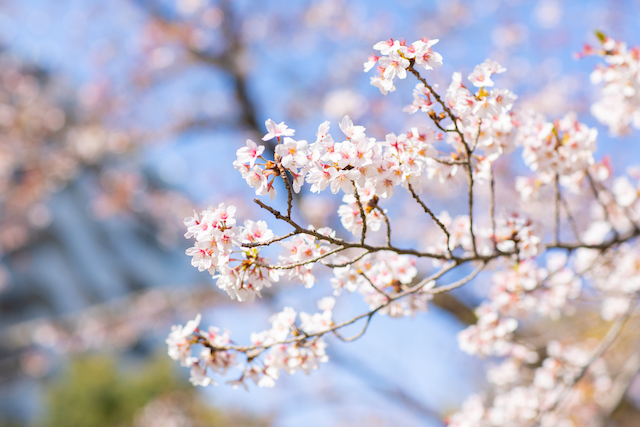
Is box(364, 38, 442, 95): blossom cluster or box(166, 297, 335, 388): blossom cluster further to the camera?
box(166, 297, 335, 388): blossom cluster

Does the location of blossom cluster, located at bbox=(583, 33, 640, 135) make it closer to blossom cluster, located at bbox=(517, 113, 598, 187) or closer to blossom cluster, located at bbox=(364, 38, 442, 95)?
blossom cluster, located at bbox=(517, 113, 598, 187)

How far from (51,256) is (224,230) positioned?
26159 mm

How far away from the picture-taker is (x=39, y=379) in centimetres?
1822

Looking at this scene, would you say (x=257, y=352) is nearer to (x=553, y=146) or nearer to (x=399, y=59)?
(x=399, y=59)

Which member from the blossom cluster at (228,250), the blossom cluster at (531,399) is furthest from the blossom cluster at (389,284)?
the blossom cluster at (531,399)

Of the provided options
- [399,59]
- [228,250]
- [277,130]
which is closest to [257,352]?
[228,250]

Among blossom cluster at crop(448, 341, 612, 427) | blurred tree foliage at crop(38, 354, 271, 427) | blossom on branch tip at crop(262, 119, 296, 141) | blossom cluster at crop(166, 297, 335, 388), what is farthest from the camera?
blurred tree foliage at crop(38, 354, 271, 427)

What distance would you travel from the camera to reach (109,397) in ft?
49.6

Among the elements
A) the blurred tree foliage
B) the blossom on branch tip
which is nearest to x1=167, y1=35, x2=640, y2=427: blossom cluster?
the blossom on branch tip

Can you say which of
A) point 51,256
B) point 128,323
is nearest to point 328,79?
point 128,323

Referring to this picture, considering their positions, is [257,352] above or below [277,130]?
below

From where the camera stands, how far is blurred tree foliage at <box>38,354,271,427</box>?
13.7 m

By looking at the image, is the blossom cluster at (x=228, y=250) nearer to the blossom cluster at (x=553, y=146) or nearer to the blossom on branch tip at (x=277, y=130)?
the blossom on branch tip at (x=277, y=130)

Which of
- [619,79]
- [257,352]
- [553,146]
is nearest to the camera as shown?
[257,352]
